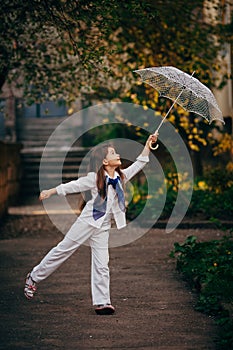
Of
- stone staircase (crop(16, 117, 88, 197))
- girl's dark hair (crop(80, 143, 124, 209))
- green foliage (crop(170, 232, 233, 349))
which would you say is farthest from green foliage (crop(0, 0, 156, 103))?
stone staircase (crop(16, 117, 88, 197))

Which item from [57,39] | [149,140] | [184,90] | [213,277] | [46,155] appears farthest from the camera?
[46,155]

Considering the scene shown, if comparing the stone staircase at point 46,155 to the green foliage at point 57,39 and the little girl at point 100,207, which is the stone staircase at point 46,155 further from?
the little girl at point 100,207

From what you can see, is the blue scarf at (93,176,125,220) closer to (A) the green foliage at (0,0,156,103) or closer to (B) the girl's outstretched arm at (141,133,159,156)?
(B) the girl's outstretched arm at (141,133,159,156)

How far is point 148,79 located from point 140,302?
7.13ft

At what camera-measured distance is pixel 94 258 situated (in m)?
8.10

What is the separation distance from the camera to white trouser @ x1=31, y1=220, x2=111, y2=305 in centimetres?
798

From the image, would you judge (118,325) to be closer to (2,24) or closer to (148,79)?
(148,79)

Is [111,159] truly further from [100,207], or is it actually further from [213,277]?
[213,277]

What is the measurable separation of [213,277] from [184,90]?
71.0 inches

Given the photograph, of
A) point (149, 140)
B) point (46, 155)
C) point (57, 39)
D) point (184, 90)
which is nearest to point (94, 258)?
point (149, 140)

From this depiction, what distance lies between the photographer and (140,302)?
8.53 m

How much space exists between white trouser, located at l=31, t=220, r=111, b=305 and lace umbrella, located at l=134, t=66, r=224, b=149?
1100mm

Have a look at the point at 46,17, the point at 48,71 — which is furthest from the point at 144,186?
the point at 46,17

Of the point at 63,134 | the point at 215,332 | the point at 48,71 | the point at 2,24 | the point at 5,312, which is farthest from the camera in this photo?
the point at 63,134
